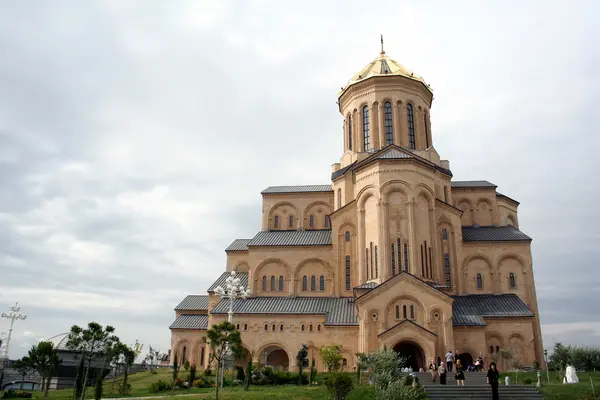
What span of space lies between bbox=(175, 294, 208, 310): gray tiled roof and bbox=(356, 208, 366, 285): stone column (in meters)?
16.6

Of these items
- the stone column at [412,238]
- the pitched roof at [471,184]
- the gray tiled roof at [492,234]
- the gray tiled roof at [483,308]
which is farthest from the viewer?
the pitched roof at [471,184]

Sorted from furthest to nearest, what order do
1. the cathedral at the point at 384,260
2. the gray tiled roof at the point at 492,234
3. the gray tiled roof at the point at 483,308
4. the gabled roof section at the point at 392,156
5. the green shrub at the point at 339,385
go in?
the gray tiled roof at the point at 492,234 < the gabled roof section at the point at 392,156 < the gray tiled roof at the point at 483,308 < the cathedral at the point at 384,260 < the green shrub at the point at 339,385

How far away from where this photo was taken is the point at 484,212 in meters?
42.4

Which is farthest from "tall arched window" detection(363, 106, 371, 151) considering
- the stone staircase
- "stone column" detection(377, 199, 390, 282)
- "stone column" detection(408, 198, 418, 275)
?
the stone staircase

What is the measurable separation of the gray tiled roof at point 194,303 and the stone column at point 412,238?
2056 centimetres

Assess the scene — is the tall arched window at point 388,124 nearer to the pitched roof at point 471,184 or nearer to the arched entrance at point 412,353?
the pitched roof at point 471,184

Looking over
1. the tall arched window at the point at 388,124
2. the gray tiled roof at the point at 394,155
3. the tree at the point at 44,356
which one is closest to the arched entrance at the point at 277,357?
the tree at the point at 44,356

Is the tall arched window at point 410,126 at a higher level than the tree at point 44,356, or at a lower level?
higher

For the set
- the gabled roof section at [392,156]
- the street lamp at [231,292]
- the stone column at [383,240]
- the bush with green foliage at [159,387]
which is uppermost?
the gabled roof section at [392,156]

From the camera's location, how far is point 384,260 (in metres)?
33.1

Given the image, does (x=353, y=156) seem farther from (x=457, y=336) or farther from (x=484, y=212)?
(x=457, y=336)

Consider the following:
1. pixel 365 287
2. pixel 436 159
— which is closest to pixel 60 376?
pixel 365 287

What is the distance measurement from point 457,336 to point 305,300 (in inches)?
442

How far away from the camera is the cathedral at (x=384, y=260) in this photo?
30359 millimetres
